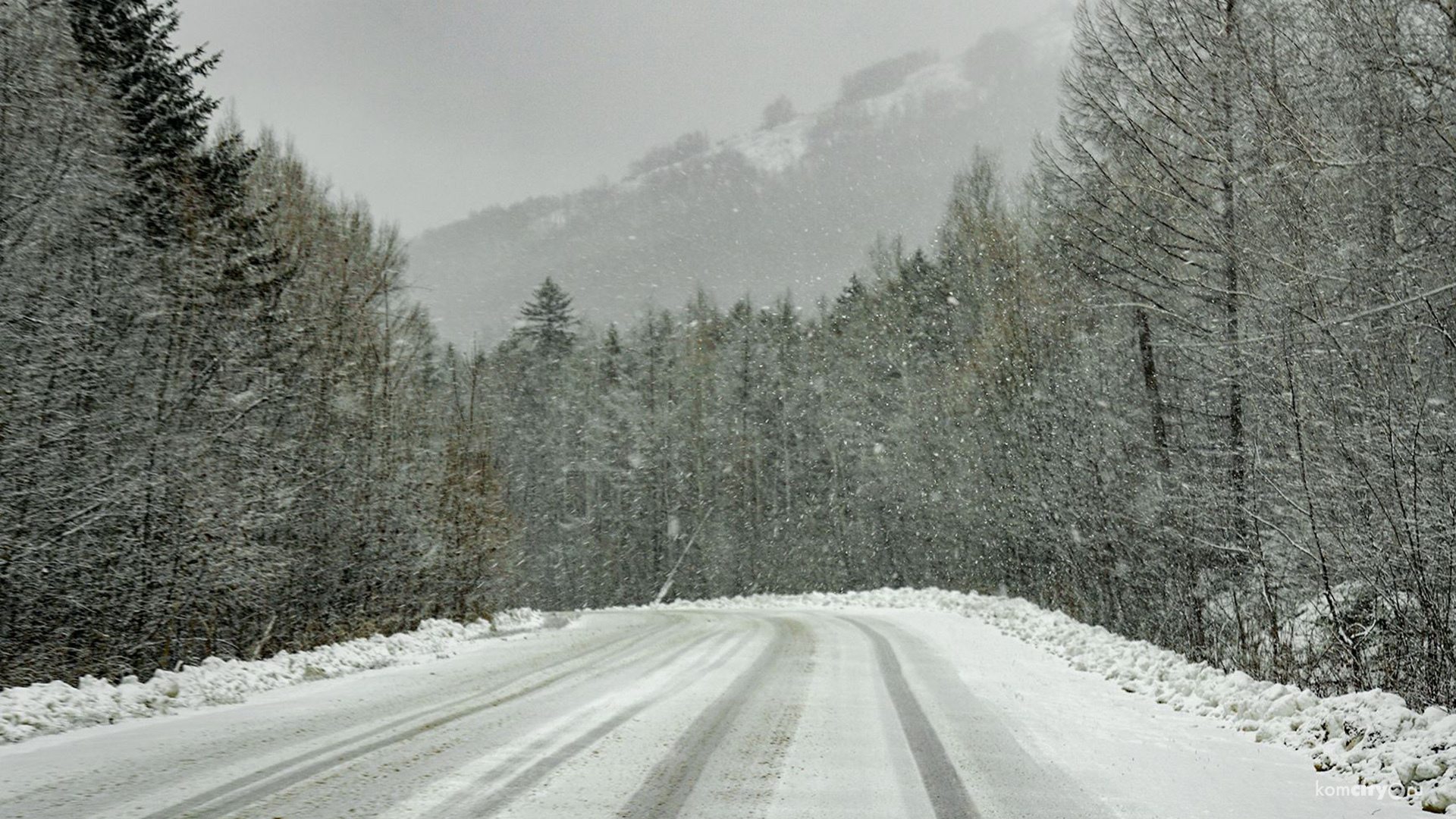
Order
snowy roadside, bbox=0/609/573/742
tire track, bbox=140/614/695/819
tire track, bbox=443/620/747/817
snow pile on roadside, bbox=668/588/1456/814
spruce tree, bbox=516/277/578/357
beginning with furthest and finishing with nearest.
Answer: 1. spruce tree, bbox=516/277/578/357
2. snowy roadside, bbox=0/609/573/742
3. snow pile on roadside, bbox=668/588/1456/814
4. tire track, bbox=443/620/747/817
5. tire track, bbox=140/614/695/819

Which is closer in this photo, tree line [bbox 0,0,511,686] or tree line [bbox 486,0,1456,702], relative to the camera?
tree line [bbox 486,0,1456,702]

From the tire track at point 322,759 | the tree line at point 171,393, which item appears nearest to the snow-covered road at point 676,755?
the tire track at point 322,759

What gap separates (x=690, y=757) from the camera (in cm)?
559

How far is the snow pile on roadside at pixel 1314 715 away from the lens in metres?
4.94

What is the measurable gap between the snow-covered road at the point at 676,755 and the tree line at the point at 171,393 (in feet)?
8.73

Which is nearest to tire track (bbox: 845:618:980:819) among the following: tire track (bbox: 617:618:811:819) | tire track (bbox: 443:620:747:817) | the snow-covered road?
the snow-covered road

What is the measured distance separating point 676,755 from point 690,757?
0.34 ft

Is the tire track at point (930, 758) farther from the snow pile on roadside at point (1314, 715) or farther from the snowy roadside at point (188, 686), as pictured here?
the snowy roadside at point (188, 686)

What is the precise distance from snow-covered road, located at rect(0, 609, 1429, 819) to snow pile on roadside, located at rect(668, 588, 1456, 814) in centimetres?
20

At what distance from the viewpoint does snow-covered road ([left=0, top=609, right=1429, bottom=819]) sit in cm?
448

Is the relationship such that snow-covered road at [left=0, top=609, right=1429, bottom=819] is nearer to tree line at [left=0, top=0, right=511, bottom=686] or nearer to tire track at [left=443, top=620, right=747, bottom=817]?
tire track at [left=443, top=620, right=747, bottom=817]

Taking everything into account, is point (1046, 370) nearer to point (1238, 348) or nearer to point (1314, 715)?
point (1238, 348)

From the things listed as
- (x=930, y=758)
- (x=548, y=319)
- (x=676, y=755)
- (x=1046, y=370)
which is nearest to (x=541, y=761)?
(x=676, y=755)

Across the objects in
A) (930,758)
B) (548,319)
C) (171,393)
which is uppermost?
(548,319)
